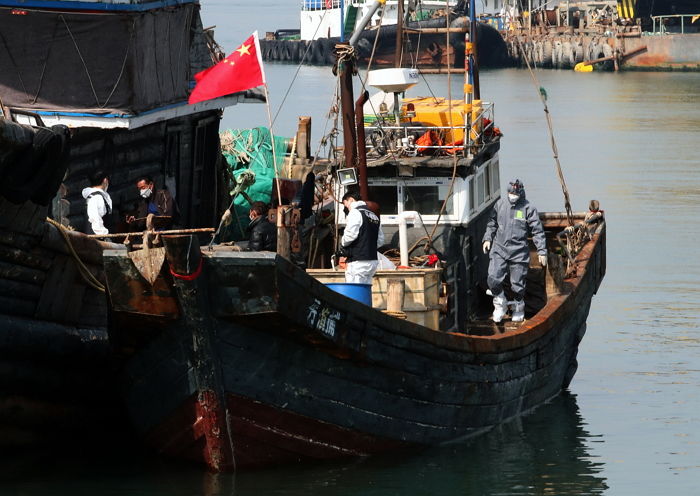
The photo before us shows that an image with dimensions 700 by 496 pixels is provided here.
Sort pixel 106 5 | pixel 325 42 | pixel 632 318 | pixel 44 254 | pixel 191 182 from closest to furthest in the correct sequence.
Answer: pixel 44 254, pixel 106 5, pixel 191 182, pixel 632 318, pixel 325 42

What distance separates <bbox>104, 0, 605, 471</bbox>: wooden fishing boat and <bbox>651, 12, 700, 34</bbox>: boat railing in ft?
221

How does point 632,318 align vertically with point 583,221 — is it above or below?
below

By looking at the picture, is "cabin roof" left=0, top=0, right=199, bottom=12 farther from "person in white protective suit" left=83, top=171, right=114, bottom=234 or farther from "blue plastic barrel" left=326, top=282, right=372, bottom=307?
Answer: "blue plastic barrel" left=326, top=282, right=372, bottom=307

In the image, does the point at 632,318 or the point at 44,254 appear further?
the point at 632,318

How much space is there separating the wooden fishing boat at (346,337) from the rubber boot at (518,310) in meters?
0.18

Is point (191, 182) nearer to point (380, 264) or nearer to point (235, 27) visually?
point (380, 264)

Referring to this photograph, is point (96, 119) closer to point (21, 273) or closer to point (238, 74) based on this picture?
point (238, 74)

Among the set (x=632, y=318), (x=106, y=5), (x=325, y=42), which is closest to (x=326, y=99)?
(x=325, y=42)

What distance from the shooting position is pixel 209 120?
19.0m

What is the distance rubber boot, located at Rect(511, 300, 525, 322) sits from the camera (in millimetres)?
15117

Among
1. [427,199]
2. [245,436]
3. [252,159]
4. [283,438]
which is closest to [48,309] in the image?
[245,436]

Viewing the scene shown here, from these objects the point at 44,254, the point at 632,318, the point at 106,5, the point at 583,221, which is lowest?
the point at 632,318

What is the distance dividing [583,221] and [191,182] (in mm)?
5904

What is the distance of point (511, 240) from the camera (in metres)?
14.8
